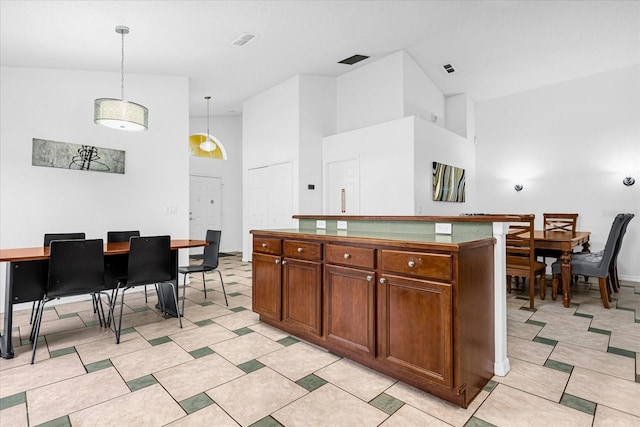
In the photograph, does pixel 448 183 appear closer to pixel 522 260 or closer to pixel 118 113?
pixel 522 260

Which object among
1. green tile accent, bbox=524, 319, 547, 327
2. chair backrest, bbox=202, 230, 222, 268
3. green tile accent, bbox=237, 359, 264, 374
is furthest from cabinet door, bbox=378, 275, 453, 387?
chair backrest, bbox=202, 230, 222, 268

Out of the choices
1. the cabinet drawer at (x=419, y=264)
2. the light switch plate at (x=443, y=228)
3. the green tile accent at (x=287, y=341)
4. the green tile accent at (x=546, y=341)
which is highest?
the light switch plate at (x=443, y=228)

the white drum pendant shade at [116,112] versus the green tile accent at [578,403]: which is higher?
the white drum pendant shade at [116,112]

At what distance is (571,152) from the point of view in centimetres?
572

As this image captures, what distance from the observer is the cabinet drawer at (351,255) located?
2.14m

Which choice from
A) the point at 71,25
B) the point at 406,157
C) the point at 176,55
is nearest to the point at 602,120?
the point at 406,157

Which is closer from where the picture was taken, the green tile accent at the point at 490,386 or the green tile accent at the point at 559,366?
the green tile accent at the point at 490,386

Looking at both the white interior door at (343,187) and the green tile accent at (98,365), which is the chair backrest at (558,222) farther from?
the green tile accent at (98,365)

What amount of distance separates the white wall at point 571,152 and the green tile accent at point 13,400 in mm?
7047

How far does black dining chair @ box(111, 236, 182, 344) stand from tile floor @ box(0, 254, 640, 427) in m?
0.45

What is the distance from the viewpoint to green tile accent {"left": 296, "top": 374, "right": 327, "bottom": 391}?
2.04 metres

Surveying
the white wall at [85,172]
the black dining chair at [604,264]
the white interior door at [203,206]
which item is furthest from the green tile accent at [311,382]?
the white interior door at [203,206]

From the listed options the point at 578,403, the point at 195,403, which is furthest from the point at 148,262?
Answer: the point at 578,403

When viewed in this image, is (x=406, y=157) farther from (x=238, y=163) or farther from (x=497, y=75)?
(x=238, y=163)
